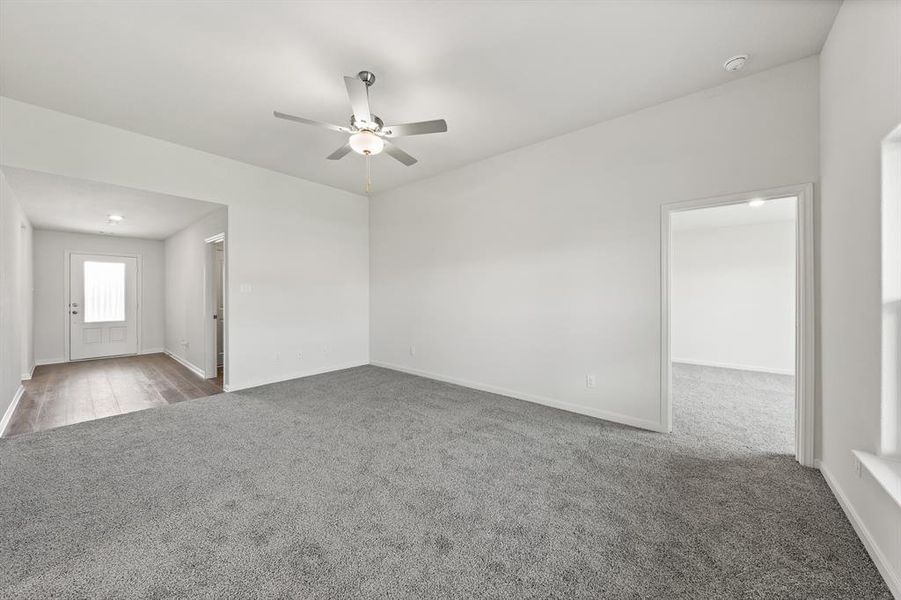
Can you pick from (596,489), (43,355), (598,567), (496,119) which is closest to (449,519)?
(598,567)

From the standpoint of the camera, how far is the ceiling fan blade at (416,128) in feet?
8.09

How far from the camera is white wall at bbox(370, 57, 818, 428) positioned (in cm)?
268

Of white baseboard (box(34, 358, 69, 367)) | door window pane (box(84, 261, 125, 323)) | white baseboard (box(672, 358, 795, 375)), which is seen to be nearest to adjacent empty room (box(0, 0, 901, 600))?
white baseboard (box(672, 358, 795, 375))

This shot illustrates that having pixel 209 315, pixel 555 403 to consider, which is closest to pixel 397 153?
pixel 555 403

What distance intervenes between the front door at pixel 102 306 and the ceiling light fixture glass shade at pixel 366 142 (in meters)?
7.19

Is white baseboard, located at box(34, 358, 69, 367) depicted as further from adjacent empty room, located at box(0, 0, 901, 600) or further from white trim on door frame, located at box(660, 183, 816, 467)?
white trim on door frame, located at box(660, 183, 816, 467)

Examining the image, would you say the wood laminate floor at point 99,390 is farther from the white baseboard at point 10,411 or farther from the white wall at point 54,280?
the white wall at point 54,280

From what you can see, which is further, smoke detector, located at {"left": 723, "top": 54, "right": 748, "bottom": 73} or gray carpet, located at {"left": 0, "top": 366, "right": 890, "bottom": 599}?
smoke detector, located at {"left": 723, "top": 54, "right": 748, "bottom": 73}

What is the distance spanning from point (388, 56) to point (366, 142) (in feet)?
1.96

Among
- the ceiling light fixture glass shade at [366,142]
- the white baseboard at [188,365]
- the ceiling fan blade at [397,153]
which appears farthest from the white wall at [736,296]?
the white baseboard at [188,365]

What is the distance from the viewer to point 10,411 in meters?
3.51

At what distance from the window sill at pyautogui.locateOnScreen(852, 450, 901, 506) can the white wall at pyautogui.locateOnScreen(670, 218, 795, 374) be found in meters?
4.98

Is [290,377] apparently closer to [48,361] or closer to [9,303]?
[9,303]

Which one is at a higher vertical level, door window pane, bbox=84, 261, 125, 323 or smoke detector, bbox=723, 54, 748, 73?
smoke detector, bbox=723, 54, 748, 73
